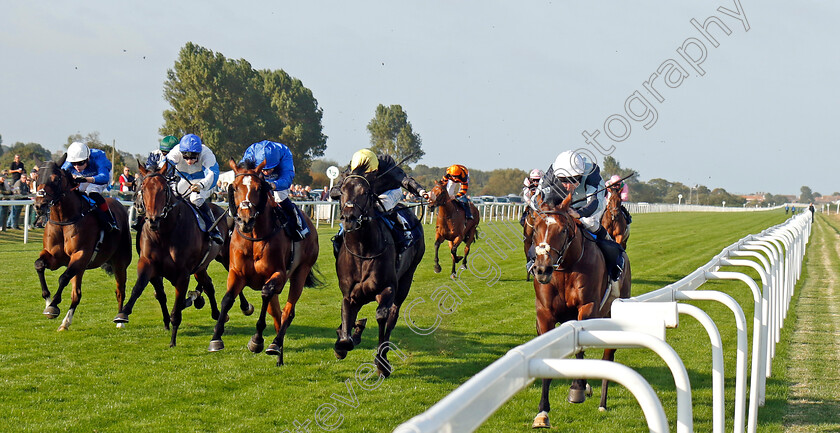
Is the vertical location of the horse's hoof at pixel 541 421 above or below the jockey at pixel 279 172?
below

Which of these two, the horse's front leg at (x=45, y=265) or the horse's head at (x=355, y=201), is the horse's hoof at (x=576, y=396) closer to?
the horse's head at (x=355, y=201)

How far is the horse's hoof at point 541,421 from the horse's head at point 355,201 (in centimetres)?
191

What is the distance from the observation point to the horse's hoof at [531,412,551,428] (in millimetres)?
4570

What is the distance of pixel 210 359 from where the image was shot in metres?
6.36

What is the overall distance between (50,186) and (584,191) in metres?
5.30

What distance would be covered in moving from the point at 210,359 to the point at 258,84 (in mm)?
39660

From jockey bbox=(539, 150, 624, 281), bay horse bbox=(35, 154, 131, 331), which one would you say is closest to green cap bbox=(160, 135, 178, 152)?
bay horse bbox=(35, 154, 131, 331)

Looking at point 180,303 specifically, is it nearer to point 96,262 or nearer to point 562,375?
point 96,262

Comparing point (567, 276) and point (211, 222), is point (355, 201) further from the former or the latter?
point (211, 222)

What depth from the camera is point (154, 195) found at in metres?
6.68

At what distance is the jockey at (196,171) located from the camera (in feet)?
24.2

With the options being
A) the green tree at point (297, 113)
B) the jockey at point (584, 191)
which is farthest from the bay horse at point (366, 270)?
the green tree at point (297, 113)

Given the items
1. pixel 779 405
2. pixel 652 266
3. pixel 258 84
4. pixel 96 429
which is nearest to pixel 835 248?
pixel 652 266

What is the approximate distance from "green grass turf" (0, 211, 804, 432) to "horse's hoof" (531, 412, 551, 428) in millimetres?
86
